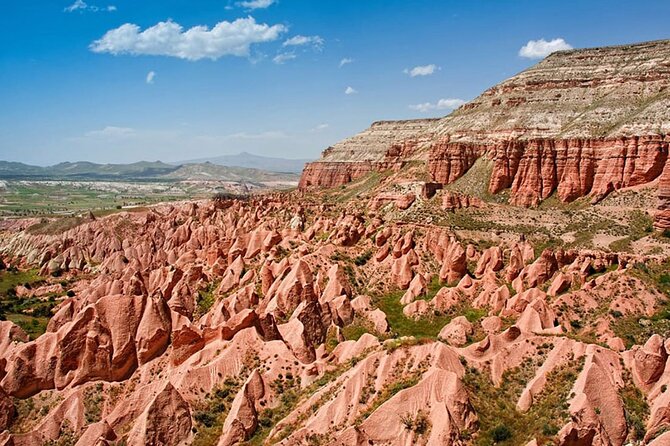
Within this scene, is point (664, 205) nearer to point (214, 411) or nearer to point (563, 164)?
point (563, 164)

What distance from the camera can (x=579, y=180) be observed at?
7188 centimetres

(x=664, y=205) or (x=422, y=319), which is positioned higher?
(x=664, y=205)

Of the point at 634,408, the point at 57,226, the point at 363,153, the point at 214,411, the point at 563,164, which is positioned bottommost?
the point at 214,411

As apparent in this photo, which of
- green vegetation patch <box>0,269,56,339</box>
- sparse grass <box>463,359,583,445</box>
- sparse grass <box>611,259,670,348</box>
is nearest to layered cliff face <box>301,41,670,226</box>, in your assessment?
sparse grass <box>611,259,670,348</box>

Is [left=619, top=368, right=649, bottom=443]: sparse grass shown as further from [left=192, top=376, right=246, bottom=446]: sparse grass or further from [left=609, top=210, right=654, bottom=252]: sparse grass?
[left=609, top=210, right=654, bottom=252]: sparse grass

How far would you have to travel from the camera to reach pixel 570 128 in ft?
255

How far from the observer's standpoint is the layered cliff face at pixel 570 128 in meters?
68.1

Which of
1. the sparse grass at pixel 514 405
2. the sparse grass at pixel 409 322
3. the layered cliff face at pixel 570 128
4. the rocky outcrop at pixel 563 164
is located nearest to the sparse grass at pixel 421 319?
the sparse grass at pixel 409 322

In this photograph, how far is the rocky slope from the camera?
23422mm

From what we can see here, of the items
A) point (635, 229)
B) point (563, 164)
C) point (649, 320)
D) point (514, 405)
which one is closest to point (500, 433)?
point (514, 405)

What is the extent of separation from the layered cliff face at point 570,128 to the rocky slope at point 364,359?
2017 centimetres

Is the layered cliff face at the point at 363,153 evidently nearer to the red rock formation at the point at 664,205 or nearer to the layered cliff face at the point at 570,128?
the layered cliff face at the point at 570,128

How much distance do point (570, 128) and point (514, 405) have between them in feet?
207

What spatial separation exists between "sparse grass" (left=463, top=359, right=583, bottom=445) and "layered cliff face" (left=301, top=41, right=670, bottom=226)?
36.8 m
